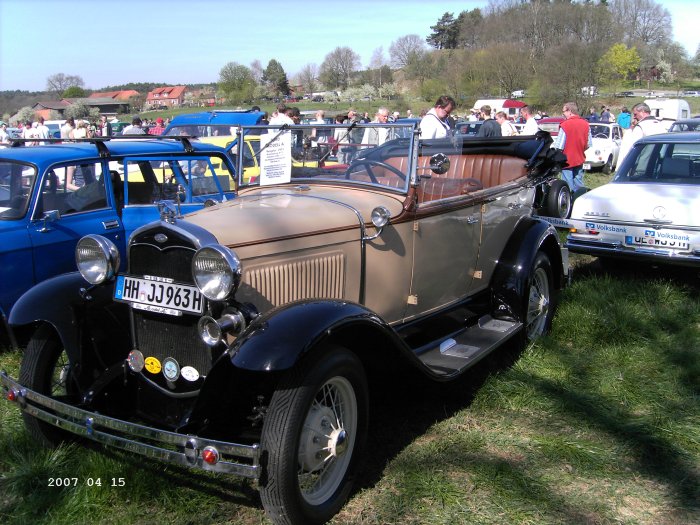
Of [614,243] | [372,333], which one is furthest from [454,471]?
[614,243]

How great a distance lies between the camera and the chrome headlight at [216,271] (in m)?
2.57

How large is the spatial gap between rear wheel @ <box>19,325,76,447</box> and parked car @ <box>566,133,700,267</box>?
17.5 feet

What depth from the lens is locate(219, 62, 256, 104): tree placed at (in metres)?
51.2

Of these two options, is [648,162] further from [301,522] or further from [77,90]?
[77,90]

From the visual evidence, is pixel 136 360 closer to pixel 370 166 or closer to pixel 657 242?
pixel 370 166

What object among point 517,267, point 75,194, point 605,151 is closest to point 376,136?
point 517,267

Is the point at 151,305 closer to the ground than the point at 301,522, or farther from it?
farther from it

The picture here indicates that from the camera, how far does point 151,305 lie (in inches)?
115

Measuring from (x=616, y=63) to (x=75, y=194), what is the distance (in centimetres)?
4866

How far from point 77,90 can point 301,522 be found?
86747mm

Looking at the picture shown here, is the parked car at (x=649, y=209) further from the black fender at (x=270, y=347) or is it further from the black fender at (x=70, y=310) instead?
the black fender at (x=70, y=310)

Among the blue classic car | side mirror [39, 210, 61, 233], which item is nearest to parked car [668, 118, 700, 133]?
the blue classic car

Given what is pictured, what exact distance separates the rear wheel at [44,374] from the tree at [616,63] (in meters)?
43.5

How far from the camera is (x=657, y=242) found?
6129 mm
